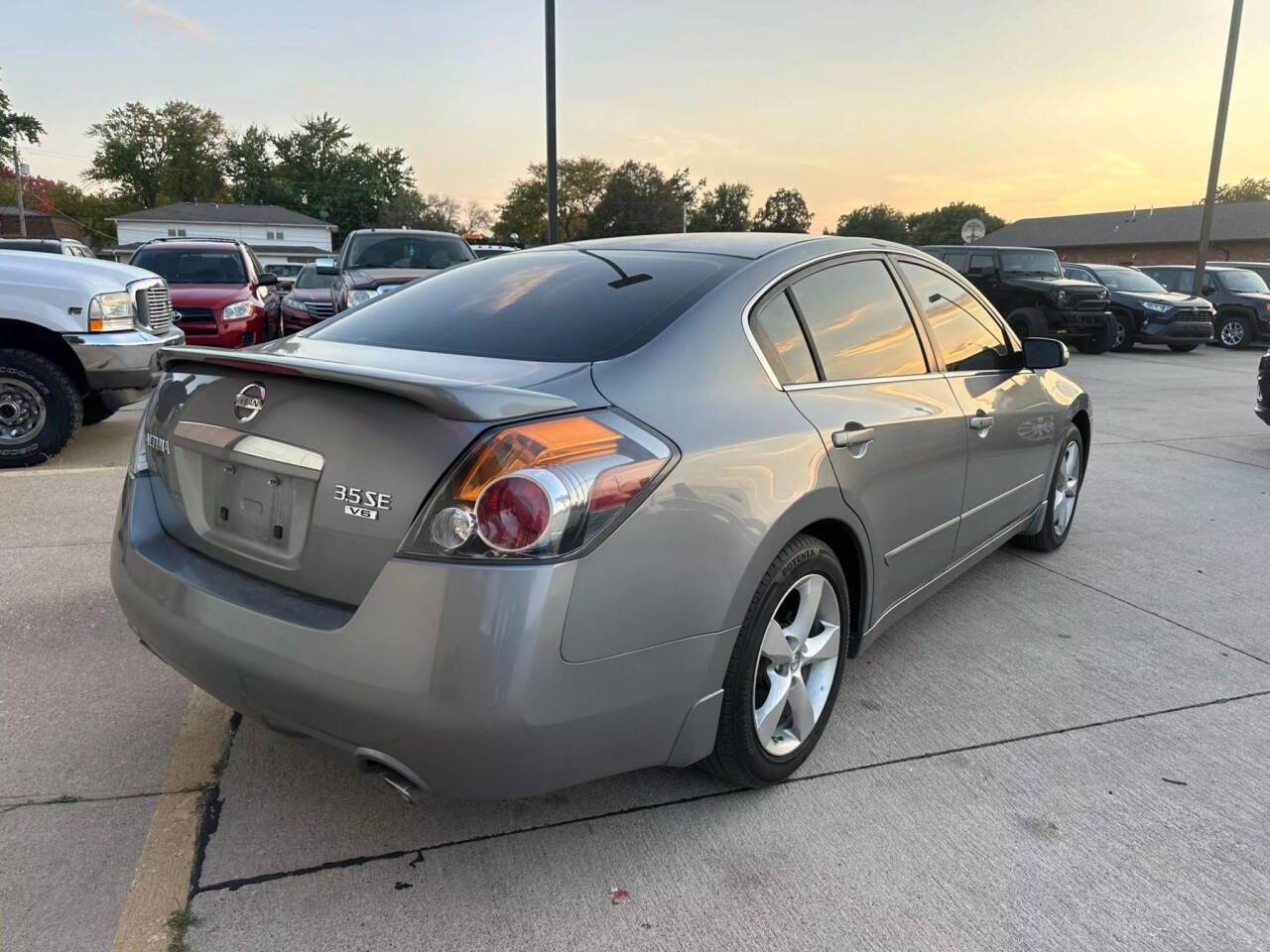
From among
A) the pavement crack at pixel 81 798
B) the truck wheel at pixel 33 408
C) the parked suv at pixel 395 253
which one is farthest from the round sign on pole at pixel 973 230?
the pavement crack at pixel 81 798

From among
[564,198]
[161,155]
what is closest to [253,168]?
[161,155]

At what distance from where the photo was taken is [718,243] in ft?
10.0

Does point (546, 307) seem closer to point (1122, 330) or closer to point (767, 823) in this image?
point (767, 823)

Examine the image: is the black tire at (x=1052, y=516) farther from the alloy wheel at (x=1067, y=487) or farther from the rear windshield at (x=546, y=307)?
the rear windshield at (x=546, y=307)

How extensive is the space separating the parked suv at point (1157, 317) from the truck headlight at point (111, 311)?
54.6 ft

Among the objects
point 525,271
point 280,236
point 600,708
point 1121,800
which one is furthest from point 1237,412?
point 280,236

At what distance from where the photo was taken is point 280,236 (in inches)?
2589

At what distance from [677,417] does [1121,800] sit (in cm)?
179

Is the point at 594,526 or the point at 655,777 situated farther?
the point at 655,777

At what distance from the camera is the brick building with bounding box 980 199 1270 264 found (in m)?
50.5

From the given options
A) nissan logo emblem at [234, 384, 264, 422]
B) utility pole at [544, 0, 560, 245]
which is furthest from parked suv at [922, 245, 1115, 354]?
nissan logo emblem at [234, 384, 264, 422]

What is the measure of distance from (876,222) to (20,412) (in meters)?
89.7

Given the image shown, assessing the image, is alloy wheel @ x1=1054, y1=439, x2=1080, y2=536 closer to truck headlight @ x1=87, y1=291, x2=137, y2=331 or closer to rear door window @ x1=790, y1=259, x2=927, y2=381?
rear door window @ x1=790, y1=259, x2=927, y2=381

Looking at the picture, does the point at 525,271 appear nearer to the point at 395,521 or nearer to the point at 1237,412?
the point at 395,521
